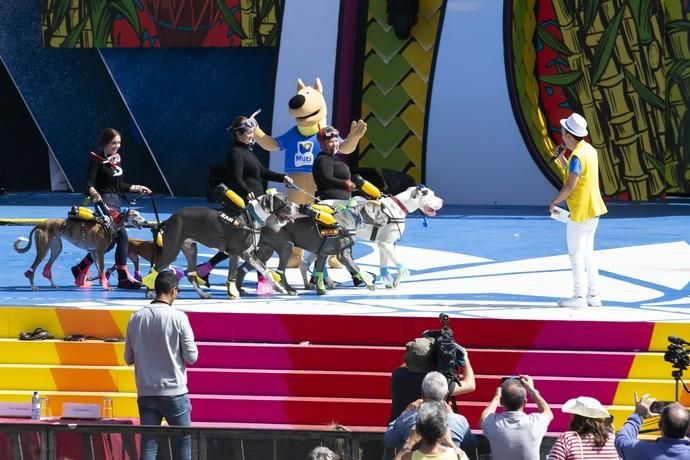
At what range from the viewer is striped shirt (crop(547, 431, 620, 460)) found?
21.8 ft

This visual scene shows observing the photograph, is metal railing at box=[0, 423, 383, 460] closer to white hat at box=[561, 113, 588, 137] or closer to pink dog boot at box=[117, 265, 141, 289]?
white hat at box=[561, 113, 588, 137]

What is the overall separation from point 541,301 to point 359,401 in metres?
2.52

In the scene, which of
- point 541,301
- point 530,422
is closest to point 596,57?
point 541,301

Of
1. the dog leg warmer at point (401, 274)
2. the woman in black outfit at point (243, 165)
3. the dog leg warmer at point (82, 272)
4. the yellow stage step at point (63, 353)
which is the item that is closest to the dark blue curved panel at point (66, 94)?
the dog leg warmer at point (82, 272)

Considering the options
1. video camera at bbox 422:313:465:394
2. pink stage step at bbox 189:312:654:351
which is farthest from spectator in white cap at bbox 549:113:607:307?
video camera at bbox 422:313:465:394

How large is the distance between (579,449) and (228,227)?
5.99 metres

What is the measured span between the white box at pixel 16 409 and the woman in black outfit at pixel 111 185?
2.75m

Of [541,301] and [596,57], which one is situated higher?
[596,57]

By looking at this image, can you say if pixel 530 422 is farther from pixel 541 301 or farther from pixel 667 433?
pixel 541 301

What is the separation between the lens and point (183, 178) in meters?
24.5

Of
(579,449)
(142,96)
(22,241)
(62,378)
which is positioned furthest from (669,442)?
(142,96)

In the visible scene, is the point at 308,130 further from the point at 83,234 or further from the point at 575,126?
the point at 575,126

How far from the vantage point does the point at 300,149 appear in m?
13.7

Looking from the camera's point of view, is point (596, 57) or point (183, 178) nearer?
point (596, 57)
